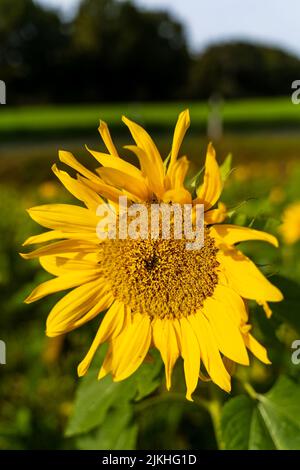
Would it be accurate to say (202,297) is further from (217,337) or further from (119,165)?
(119,165)

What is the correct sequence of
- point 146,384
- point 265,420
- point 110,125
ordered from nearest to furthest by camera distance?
point 146,384 < point 265,420 < point 110,125

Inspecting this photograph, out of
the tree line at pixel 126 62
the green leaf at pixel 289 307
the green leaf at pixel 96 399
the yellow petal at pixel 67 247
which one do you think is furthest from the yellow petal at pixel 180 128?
the tree line at pixel 126 62

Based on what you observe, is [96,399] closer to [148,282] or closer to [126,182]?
[148,282]

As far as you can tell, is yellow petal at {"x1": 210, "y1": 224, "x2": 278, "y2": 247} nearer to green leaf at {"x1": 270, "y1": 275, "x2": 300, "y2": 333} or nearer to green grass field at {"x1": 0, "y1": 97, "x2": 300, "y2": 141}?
green leaf at {"x1": 270, "y1": 275, "x2": 300, "y2": 333}

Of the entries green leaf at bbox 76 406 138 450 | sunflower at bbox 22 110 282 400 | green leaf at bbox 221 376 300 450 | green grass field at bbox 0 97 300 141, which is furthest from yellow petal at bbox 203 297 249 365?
green grass field at bbox 0 97 300 141

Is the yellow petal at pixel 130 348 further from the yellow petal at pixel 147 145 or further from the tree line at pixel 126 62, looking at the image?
the tree line at pixel 126 62

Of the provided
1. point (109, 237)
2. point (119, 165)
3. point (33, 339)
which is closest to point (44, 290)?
point (109, 237)

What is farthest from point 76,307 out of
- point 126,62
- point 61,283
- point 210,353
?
point 126,62
